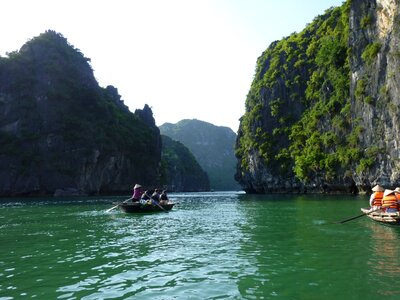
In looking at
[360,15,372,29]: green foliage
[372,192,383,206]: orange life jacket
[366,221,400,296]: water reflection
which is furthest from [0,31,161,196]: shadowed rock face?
[366,221,400,296]: water reflection

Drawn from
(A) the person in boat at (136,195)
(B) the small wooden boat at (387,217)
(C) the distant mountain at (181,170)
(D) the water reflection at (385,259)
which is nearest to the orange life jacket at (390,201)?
(B) the small wooden boat at (387,217)

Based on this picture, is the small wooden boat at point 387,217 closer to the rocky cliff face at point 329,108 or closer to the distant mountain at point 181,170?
the rocky cliff face at point 329,108

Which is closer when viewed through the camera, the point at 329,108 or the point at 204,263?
the point at 204,263

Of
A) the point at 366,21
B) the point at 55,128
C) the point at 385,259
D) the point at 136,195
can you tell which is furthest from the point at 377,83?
the point at 55,128

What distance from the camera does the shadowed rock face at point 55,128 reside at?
78.2m

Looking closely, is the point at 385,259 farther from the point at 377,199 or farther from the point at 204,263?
the point at 377,199

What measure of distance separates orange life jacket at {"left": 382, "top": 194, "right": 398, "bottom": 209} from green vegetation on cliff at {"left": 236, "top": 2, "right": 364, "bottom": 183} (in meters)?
32.7

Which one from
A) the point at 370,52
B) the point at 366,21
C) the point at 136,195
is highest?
the point at 366,21

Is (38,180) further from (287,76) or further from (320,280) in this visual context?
(320,280)

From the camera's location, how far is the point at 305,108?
248 feet

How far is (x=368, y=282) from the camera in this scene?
883 centimetres

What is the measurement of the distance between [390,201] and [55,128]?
3007 inches

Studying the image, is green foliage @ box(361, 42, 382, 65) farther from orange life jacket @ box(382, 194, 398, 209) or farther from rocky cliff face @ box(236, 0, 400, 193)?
orange life jacket @ box(382, 194, 398, 209)

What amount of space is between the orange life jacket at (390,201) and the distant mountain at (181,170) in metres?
141
